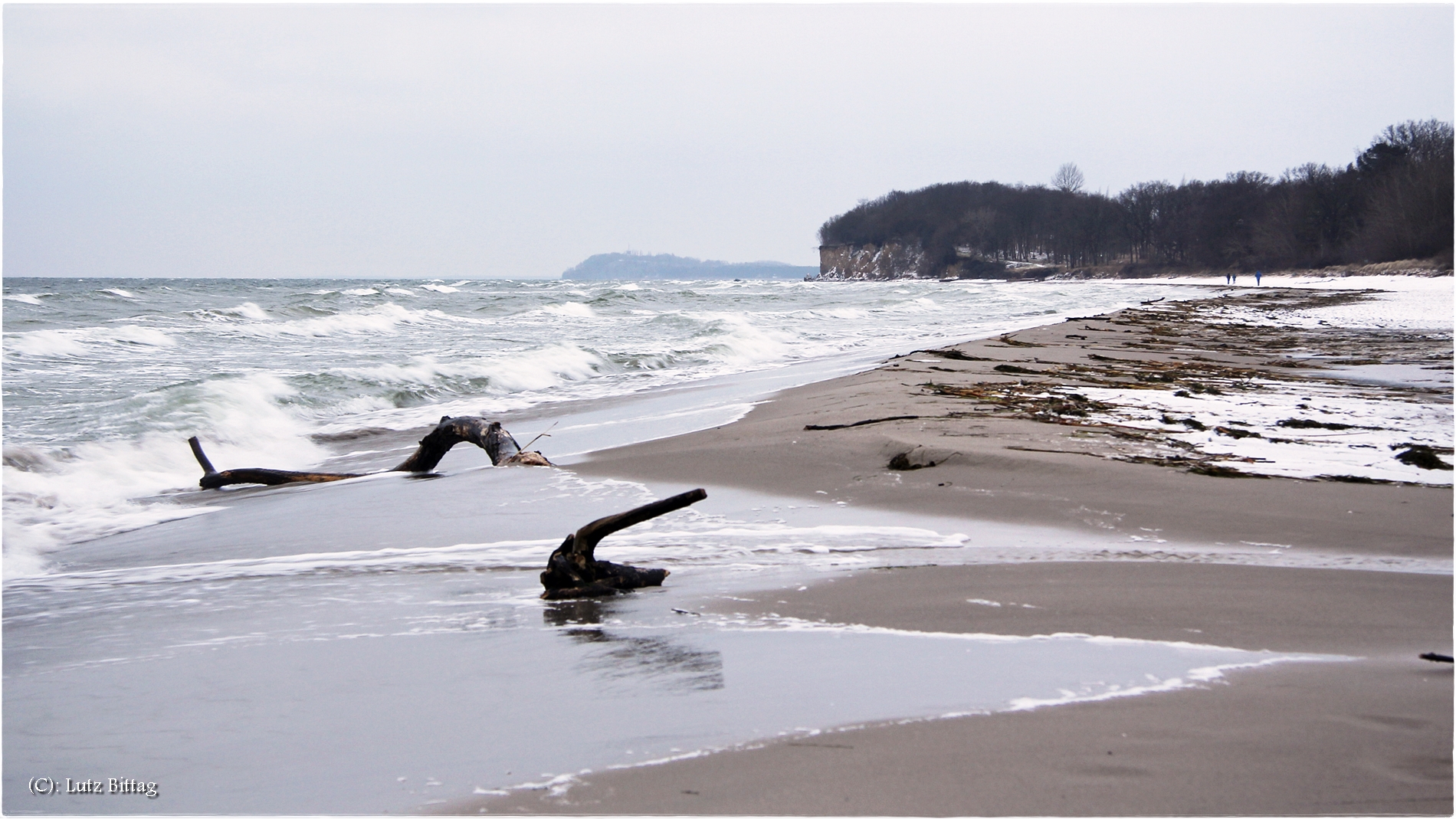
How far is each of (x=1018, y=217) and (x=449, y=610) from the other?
430 ft

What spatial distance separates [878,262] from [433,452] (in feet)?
461

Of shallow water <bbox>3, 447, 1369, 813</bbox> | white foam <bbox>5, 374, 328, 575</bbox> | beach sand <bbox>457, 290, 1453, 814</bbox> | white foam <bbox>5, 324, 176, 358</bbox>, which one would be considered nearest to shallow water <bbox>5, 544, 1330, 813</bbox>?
shallow water <bbox>3, 447, 1369, 813</bbox>

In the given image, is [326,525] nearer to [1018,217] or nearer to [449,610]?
[449,610]

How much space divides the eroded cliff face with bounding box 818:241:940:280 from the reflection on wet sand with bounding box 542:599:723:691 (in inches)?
5235

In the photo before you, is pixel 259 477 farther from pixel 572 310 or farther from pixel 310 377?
pixel 572 310

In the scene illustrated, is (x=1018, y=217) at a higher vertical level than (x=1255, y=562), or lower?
higher

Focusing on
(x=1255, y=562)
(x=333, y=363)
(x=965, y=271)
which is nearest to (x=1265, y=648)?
(x=1255, y=562)

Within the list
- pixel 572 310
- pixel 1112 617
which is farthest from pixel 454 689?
pixel 572 310

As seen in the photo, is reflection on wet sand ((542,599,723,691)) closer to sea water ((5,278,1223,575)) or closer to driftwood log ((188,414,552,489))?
sea water ((5,278,1223,575))

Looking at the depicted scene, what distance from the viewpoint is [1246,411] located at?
6508mm

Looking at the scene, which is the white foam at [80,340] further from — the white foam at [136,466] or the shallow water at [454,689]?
the shallow water at [454,689]

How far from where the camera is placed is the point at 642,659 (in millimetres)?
2559

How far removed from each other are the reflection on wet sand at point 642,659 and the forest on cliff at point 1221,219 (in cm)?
5660

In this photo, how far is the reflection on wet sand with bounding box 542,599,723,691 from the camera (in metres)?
2.40
